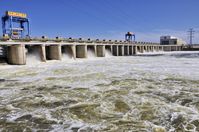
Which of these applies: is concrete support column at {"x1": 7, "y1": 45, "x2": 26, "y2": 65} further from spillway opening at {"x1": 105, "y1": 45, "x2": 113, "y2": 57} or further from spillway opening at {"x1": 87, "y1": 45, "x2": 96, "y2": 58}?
spillway opening at {"x1": 105, "y1": 45, "x2": 113, "y2": 57}

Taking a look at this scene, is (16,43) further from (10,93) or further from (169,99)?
(169,99)

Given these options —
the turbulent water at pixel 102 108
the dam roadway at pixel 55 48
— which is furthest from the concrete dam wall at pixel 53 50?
the turbulent water at pixel 102 108

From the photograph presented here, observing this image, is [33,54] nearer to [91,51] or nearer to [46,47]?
[46,47]

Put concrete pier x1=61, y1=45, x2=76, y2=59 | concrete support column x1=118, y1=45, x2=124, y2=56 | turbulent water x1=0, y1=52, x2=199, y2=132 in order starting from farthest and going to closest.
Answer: concrete support column x1=118, y1=45, x2=124, y2=56
concrete pier x1=61, y1=45, x2=76, y2=59
turbulent water x1=0, y1=52, x2=199, y2=132

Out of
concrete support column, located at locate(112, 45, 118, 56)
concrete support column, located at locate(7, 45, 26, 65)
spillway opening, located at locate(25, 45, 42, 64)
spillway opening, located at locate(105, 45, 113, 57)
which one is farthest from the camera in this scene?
concrete support column, located at locate(112, 45, 118, 56)

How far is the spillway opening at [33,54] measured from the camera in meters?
33.2

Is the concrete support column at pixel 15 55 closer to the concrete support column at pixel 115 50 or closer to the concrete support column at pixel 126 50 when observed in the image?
the concrete support column at pixel 115 50

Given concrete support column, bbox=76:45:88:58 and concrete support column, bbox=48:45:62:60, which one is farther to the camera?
concrete support column, bbox=76:45:88:58

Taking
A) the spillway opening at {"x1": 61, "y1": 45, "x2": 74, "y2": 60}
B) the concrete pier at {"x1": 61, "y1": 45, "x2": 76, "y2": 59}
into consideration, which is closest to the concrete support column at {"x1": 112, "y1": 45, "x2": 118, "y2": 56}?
the concrete pier at {"x1": 61, "y1": 45, "x2": 76, "y2": 59}

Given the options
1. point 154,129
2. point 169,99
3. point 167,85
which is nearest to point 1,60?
point 167,85

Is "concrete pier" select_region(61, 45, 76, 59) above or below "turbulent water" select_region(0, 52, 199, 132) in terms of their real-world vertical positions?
above

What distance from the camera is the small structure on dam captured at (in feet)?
95.0

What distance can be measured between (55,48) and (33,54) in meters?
4.19

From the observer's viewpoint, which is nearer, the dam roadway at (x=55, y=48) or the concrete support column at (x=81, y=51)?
the dam roadway at (x=55, y=48)
